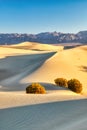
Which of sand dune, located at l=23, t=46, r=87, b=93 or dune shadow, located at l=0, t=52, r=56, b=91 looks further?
dune shadow, located at l=0, t=52, r=56, b=91

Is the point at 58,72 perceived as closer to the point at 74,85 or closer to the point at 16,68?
the point at 16,68

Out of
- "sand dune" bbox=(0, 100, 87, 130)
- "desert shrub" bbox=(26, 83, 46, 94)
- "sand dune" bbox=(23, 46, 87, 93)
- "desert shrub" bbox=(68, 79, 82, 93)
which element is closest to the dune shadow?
"sand dune" bbox=(23, 46, 87, 93)

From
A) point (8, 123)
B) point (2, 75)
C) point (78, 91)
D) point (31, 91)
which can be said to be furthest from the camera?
point (2, 75)

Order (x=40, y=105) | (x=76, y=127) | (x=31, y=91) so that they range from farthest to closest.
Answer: (x=31, y=91) → (x=40, y=105) → (x=76, y=127)

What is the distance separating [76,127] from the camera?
9789mm

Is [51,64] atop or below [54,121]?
below

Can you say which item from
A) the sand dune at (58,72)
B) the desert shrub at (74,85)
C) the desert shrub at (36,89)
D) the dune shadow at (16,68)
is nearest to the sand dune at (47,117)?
the desert shrub at (36,89)

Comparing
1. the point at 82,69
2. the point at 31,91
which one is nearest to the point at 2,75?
the point at 82,69

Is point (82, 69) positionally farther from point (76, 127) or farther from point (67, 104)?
point (76, 127)

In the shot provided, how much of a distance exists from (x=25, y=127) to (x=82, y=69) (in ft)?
97.0

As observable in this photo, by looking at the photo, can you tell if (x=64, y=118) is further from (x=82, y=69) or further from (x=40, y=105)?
(x=82, y=69)

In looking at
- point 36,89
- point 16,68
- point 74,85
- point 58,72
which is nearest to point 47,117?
point 36,89

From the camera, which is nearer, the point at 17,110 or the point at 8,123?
the point at 8,123

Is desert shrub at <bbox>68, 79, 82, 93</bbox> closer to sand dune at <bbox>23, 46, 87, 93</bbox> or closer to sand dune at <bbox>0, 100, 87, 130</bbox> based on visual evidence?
sand dune at <bbox>23, 46, 87, 93</bbox>
